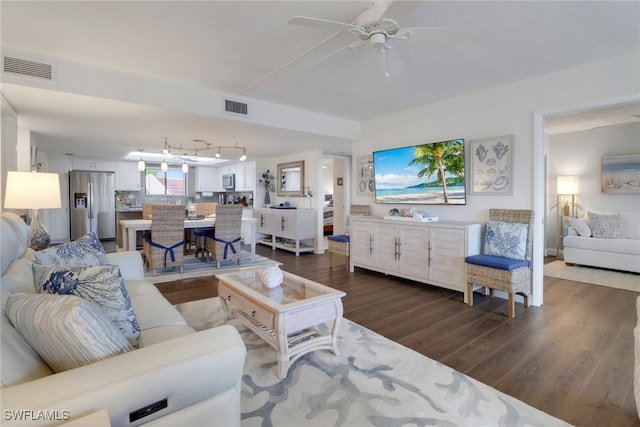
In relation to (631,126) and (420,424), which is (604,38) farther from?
(631,126)

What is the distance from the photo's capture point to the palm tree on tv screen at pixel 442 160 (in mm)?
3961

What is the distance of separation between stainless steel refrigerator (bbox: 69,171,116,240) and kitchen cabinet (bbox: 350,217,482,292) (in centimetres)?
644

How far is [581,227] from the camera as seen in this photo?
510 centimetres

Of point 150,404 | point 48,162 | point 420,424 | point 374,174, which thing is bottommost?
point 420,424

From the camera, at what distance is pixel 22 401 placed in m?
0.85

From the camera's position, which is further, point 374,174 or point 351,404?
point 374,174

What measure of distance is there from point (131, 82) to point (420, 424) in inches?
153

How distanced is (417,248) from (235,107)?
2.94 metres

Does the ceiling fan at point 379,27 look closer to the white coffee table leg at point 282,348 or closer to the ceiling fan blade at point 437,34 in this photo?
the ceiling fan blade at point 437,34

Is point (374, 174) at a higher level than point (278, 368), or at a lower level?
higher

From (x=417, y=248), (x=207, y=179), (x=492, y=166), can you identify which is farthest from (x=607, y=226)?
(x=207, y=179)

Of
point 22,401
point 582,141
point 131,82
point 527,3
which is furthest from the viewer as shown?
point 582,141

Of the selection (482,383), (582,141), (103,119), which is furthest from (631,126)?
(103,119)

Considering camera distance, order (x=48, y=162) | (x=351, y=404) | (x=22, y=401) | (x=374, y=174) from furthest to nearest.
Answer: (x=48, y=162) → (x=374, y=174) → (x=351, y=404) → (x=22, y=401)
